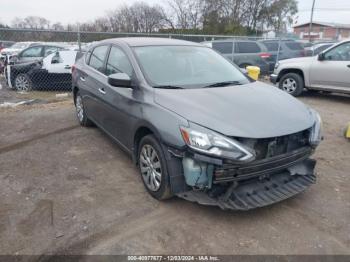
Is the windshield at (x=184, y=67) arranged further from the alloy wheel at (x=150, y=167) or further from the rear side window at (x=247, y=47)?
the rear side window at (x=247, y=47)

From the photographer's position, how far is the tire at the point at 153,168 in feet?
10.5

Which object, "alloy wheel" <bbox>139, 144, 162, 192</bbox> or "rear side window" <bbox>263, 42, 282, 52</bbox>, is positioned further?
"rear side window" <bbox>263, 42, 282, 52</bbox>

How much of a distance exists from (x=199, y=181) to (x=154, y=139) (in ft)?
2.23

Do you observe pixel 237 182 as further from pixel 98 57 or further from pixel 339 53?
pixel 339 53

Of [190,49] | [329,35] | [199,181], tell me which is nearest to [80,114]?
[190,49]

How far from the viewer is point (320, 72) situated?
27.3 ft

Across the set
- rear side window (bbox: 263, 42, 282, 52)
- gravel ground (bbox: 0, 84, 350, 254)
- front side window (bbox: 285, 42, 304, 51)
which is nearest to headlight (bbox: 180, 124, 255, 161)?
gravel ground (bbox: 0, 84, 350, 254)

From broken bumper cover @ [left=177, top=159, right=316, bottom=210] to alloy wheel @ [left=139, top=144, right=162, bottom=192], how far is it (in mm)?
380

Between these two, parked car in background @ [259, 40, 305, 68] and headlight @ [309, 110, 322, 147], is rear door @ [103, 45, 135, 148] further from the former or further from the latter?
parked car in background @ [259, 40, 305, 68]

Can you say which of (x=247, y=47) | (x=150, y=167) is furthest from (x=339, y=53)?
(x=150, y=167)

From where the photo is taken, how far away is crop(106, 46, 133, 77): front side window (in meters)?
3.98

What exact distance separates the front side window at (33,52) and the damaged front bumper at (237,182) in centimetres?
1112

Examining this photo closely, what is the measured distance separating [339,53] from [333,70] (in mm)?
436

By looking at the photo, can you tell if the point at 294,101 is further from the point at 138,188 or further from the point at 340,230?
the point at 138,188
